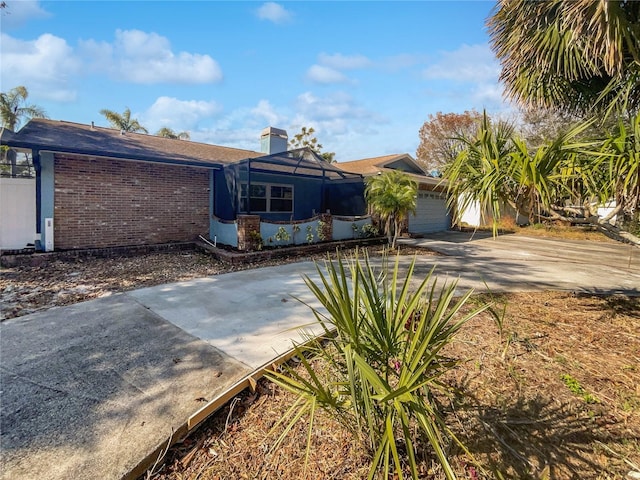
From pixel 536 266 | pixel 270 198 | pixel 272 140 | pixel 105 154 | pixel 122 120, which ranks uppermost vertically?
pixel 122 120

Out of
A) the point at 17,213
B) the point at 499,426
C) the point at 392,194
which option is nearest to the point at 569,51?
the point at 499,426

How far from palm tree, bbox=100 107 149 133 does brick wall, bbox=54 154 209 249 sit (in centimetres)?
2035

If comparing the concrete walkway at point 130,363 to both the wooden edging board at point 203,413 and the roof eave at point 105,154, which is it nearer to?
the wooden edging board at point 203,413

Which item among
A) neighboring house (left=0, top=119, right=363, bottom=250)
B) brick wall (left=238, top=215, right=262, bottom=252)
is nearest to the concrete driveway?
brick wall (left=238, top=215, right=262, bottom=252)

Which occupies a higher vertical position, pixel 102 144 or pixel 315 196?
pixel 102 144

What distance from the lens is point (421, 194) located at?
15.8 metres

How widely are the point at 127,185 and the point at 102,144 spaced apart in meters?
1.33

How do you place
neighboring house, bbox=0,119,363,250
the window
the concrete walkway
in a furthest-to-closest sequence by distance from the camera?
1. the window
2. neighboring house, bbox=0,119,363,250
3. the concrete walkway

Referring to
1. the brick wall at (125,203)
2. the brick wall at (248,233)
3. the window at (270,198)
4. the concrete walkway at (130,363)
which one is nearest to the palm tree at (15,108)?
the brick wall at (125,203)

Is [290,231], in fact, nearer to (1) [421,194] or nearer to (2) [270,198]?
(2) [270,198]

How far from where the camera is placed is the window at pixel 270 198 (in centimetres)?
1210

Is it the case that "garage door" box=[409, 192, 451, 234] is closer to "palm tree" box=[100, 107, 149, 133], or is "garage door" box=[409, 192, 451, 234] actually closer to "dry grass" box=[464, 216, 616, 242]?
"dry grass" box=[464, 216, 616, 242]

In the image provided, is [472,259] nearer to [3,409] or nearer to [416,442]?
[416,442]

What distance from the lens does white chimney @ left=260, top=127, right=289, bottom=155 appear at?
49.3 feet
